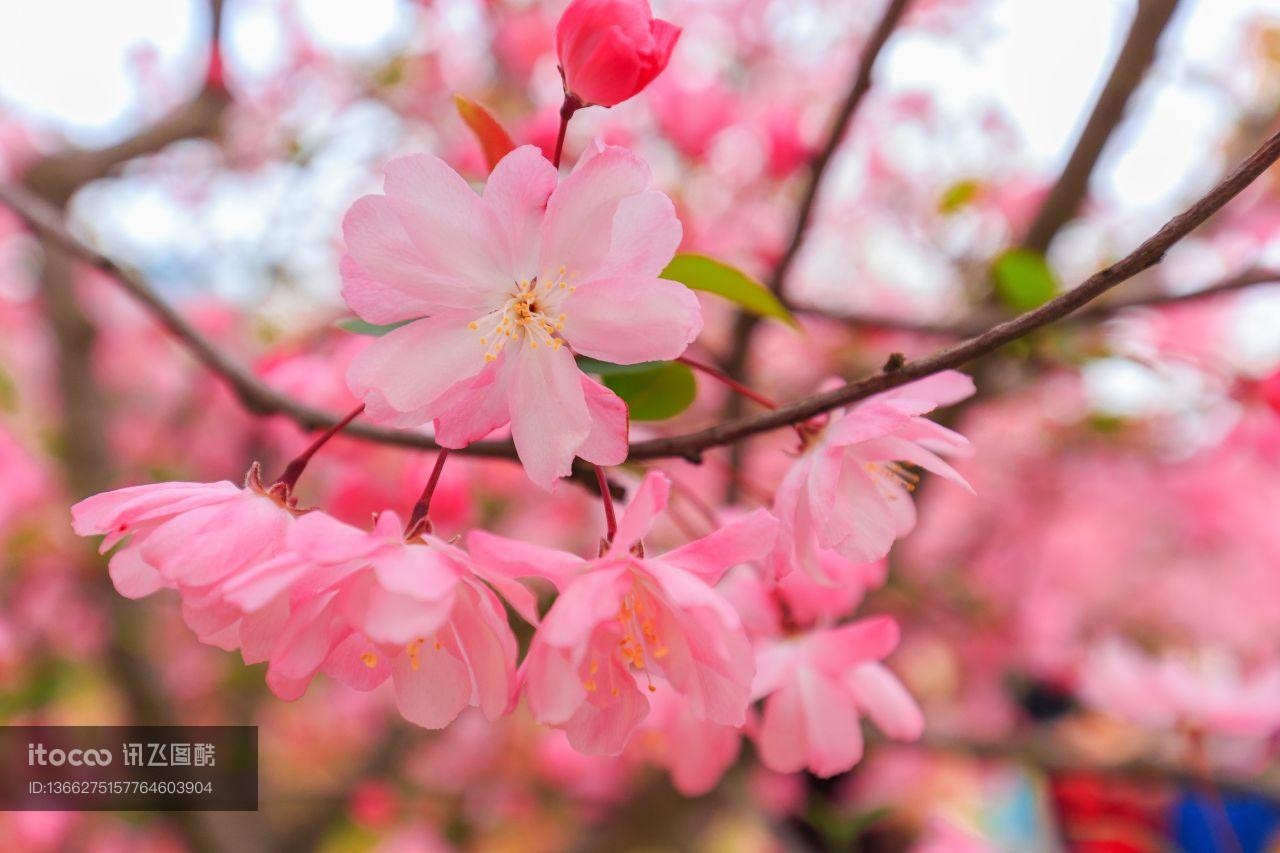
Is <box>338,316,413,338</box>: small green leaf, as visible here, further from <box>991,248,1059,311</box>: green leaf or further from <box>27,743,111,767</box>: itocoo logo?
<box>27,743,111,767</box>: itocoo logo

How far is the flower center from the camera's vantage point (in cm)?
51

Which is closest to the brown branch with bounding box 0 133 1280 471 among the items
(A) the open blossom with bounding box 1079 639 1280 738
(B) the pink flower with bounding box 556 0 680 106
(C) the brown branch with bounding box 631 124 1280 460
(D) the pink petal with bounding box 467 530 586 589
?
(C) the brown branch with bounding box 631 124 1280 460

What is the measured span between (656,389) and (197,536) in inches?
11.7

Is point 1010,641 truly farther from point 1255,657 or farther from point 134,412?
point 134,412

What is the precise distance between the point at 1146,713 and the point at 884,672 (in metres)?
1.01

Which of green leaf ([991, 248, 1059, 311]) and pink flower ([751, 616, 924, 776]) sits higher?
green leaf ([991, 248, 1059, 311])

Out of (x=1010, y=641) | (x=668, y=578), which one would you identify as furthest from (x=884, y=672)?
(x=1010, y=641)

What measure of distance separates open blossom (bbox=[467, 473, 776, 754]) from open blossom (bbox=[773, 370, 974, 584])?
0.23 feet

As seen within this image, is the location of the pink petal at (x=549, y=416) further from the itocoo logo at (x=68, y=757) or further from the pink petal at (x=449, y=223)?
the itocoo logo at (x=68, y=757)

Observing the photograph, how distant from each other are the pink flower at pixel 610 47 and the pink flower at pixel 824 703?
1.32ft

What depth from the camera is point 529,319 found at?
20.6 inches

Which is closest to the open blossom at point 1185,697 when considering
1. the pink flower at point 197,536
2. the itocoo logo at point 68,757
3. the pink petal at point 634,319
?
the pink petal at point 634,319

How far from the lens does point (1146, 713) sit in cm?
143

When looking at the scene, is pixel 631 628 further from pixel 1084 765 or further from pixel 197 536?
pixel 1084 765
